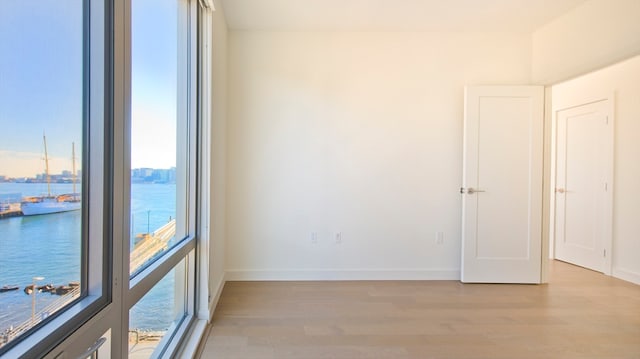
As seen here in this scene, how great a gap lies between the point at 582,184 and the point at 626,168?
0.52 meters

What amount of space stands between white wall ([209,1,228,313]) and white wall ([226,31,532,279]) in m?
0.23

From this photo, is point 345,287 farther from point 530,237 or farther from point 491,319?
point 530,237

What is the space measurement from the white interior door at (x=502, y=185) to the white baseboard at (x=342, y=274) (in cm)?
27

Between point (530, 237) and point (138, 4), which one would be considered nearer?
point (138, 4)

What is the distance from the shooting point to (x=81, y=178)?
97cm

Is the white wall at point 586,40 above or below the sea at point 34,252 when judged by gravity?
above

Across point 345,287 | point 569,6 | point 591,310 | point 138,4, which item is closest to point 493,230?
point 591,310

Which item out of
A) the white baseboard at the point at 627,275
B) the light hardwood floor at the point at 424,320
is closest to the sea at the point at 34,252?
the light hardwood floor at the point at 424,320

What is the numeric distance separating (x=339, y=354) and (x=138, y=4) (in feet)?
7.18

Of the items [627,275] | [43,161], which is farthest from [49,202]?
[627,275]

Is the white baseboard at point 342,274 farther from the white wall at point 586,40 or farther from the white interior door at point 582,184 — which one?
the white wall at point 586,40

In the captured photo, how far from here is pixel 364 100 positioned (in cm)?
343

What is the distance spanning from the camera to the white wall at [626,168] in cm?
351

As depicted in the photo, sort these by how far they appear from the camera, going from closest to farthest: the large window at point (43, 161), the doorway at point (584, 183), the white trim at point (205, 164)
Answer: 1. the large window at point (43, 161)
2. the white trim at point (205, 164)
3. the doorway at point (584, 183)
